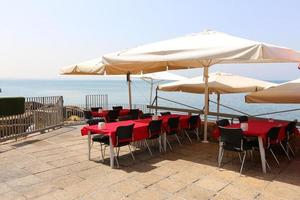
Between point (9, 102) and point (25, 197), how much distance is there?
5415 millimetres

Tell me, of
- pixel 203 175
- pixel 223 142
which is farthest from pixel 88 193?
pixel 223 142

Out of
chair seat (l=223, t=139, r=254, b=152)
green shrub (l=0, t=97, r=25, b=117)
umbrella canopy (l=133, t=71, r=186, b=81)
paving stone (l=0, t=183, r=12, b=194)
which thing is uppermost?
umbrella canopy (l=133, t=71, r=186, b=81)

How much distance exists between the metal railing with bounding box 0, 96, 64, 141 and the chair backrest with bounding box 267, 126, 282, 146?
646 centimetres

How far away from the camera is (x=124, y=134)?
5695 mm

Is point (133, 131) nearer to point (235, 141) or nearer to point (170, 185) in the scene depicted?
point (170, 185)

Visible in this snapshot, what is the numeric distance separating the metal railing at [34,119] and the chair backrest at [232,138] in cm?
570

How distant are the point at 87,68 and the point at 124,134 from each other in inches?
121

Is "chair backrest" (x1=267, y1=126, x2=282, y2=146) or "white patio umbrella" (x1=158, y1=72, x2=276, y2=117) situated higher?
"white patio umbrella" (x1=158, y1=72, x2=276, y2=117)

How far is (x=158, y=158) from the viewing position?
6.22 metres

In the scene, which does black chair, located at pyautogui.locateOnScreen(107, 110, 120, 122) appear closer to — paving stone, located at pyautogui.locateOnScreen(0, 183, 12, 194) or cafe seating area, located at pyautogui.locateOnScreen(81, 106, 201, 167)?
cafe seating area, located at pyautogui.locateOnScreen(81, 106, 201, 167)

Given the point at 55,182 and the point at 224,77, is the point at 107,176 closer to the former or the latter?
the point at 55,182

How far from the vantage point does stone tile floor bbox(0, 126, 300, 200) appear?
430 cm

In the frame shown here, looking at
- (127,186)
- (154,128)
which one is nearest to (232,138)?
(154,128)

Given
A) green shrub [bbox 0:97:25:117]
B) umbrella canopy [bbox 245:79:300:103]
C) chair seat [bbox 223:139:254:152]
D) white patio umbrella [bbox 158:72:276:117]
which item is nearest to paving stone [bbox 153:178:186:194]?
chair seat [bbox 223:139:254:152]
